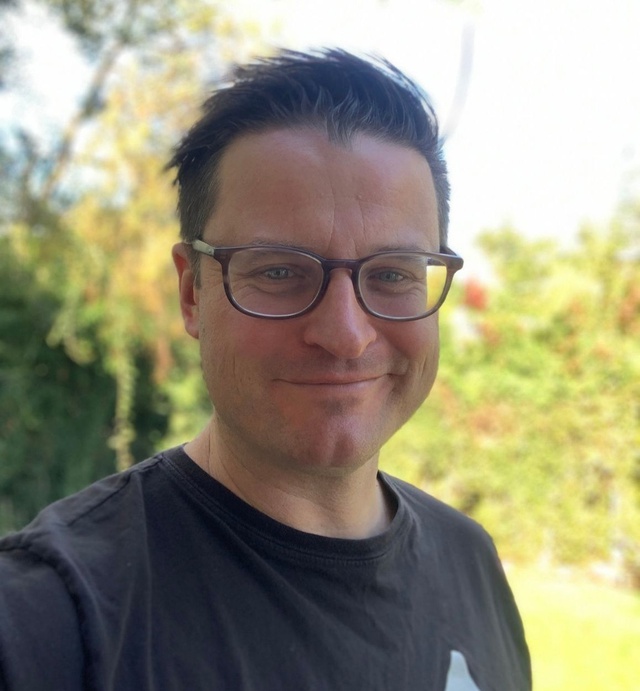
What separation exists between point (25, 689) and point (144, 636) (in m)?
0.12

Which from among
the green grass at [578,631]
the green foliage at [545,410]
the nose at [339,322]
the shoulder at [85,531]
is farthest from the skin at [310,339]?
the green foliage at [545,410]

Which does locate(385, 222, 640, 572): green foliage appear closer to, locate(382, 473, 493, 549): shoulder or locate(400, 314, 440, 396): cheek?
locate(382, 473, 493, 549): shoulder

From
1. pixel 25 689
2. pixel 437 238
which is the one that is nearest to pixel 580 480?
pixel 437 238

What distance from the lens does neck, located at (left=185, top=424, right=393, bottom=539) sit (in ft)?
3.01

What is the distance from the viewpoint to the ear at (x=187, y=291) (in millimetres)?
998

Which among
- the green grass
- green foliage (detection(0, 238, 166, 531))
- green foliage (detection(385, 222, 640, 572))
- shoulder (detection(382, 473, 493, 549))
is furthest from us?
green foliage (detection(385, 222, 640, 572))

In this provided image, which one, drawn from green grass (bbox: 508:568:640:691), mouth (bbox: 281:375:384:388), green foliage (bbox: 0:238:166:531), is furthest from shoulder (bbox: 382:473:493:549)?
green grass (bbox: 508:568:640:691)

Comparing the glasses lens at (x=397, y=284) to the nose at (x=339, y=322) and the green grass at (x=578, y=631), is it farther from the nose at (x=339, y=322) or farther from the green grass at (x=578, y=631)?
the green grass at (x=578, y=631)

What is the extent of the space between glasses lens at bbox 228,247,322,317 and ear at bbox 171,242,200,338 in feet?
0.46

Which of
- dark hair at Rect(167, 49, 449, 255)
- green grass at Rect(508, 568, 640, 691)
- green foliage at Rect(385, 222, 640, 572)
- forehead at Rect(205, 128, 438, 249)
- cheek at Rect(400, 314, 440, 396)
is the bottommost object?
green grass at Rect(508, 568, 640, 691)

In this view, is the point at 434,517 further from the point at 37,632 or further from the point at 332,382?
the point at 37,632

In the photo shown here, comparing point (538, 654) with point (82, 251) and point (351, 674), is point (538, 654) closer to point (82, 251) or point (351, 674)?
point (82, 251)

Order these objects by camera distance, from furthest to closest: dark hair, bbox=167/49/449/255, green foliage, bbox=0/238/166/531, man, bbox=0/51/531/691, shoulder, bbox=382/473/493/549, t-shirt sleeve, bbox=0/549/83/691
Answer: green foliage, bbox=0/238/166/531
shoulder, bbox=382/473/493/549
dark hair, bbox=167/49/449/255
man, bbox=0/51/531/691
t-shirt sleeve, bbox=0/549/83/691

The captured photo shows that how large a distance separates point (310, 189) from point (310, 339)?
183 millimetres
